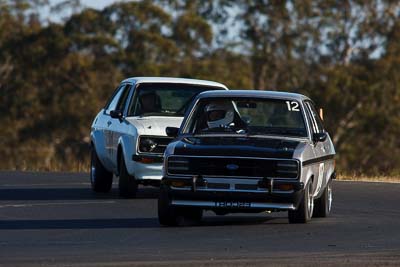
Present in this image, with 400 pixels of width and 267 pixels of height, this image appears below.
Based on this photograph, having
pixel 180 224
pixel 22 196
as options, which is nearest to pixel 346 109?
pixel 22 196

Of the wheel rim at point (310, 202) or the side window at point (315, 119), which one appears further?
the side window at point (315, 119)

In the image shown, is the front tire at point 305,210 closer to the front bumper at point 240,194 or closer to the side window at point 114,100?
the front bumper at point 240,194

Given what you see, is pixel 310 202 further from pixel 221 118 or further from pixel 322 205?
pixel 221 118

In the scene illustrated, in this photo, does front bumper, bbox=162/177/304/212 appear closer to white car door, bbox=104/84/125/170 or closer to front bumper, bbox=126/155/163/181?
front bumper, bbox=126/155/163/181

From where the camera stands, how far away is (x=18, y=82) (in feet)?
164

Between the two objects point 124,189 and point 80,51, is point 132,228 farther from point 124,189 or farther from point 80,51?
point 80,51

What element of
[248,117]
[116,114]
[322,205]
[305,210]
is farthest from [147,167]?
[305,210]

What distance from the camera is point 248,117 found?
14039 millimetres

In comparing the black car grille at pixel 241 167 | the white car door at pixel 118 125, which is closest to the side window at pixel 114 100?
the white car door at pixel 118 125

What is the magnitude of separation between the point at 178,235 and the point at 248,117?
7.15 ft

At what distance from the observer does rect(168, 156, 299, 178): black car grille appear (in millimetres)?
12727

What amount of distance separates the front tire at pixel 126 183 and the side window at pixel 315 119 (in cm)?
304

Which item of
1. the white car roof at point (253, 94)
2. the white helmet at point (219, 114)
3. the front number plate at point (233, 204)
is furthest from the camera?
the white car roof at point (253, 94)

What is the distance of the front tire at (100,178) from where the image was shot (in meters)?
18.4
